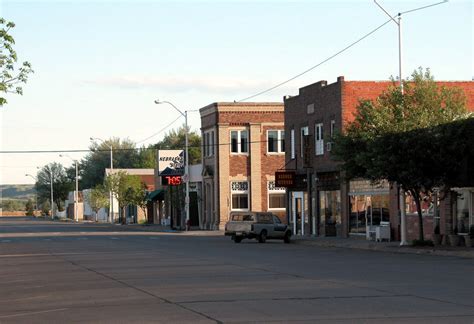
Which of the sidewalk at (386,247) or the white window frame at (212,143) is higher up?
the white window frame at (212,143)

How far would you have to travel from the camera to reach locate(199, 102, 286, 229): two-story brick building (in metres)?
72.1

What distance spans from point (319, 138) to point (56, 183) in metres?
121

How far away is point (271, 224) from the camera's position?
1897 inches

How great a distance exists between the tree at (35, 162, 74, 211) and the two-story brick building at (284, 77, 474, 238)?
11284 centimetres

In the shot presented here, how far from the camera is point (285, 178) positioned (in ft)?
186

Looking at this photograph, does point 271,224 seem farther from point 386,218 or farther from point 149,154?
point 149,154

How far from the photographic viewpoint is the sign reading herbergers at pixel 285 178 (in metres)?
56.7

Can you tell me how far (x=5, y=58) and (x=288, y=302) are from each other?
34.3 feet

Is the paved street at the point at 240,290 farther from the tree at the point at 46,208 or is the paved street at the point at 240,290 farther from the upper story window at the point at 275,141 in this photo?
the tree at the point at 46,208

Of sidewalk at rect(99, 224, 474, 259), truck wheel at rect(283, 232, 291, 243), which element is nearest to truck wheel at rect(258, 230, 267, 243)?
truck wheel at rect(283, 232, 291, 243)

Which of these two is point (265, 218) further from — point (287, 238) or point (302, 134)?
point (302, 134)

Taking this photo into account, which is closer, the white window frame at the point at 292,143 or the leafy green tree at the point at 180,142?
the white window frame at the point at 292,143

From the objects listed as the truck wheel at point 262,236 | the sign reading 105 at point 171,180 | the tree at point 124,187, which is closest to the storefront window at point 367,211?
the truck wheel at point 262,236

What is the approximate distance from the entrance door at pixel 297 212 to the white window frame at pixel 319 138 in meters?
4.65
